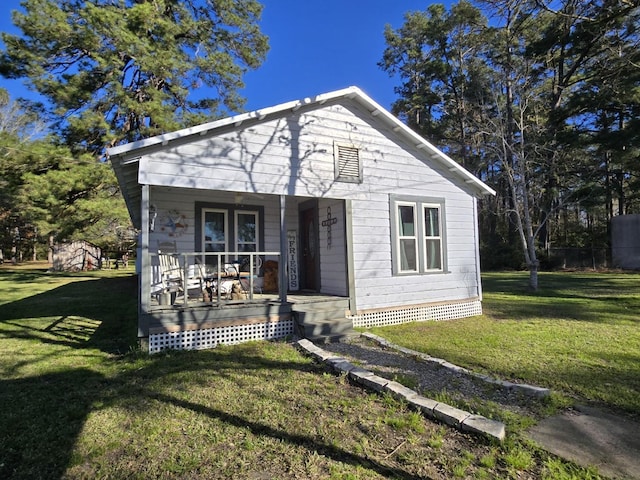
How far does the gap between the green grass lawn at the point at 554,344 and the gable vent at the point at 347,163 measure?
3105 mm

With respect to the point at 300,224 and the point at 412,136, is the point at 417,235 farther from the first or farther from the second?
the point at 300,224

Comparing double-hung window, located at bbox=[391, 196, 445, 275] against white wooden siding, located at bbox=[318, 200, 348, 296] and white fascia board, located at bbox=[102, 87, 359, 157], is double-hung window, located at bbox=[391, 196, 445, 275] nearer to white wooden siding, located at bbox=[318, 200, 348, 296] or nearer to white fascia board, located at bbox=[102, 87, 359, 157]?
white wooden siding, located at bbox=[318, 200, 348, 296]

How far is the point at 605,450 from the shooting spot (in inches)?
111

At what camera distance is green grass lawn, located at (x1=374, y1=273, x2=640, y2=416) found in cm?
428

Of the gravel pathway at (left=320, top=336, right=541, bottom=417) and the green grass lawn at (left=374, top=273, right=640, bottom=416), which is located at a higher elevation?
the gravel pathway at (left=320, top=336, right=541, bottom=417)

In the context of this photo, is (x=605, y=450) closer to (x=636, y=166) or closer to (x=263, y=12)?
(x=263, y=12)

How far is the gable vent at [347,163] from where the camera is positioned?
7.42 meters

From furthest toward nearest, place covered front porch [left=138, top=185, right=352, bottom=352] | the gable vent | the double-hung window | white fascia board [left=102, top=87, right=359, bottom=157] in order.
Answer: the double-hung window → the gable vent → covered front porch [left=138, top=185, right=352, bottom=352] → white fascia board [left=102, top=87, right=359, bottom=157]

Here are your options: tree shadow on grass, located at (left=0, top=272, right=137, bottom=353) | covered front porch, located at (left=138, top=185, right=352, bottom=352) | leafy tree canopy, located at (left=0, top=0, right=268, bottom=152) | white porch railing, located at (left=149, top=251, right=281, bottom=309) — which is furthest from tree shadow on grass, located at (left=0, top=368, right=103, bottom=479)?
leafy tree canopy, located at (left=0, top=0, right=268, bottom=152)

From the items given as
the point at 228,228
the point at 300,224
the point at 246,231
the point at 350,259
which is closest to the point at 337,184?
the point at 350,259

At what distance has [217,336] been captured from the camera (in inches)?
241

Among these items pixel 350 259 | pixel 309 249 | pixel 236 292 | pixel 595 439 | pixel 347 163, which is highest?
pixel 347 163

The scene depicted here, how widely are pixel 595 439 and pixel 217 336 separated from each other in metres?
5.02

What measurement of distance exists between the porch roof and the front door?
2.51 meters
